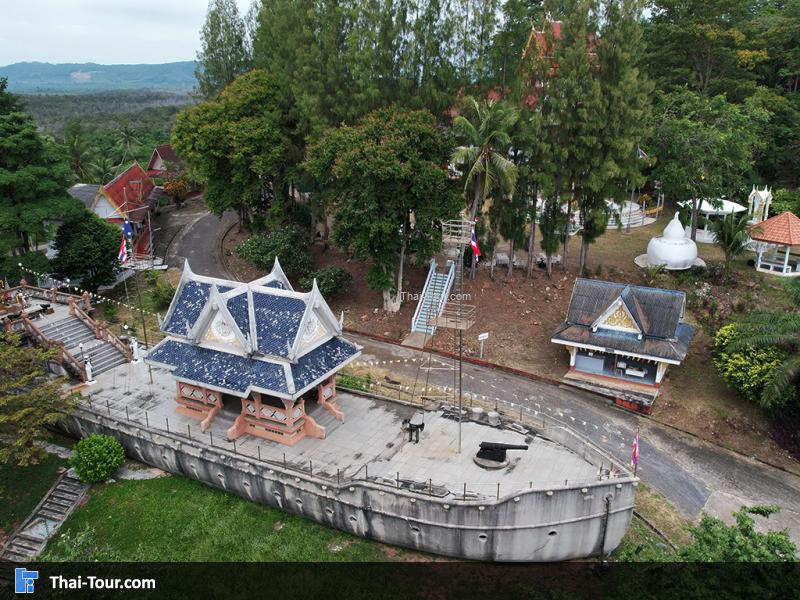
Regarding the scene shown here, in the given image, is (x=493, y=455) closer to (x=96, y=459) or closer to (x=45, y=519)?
(x=96, y=459)

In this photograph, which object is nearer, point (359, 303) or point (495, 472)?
point (495, 472)

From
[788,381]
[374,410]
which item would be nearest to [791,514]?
[788,381]

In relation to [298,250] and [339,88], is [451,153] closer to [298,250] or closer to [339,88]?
[339,88]

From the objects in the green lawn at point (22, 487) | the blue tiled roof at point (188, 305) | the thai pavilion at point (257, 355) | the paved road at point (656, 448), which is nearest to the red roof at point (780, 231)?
the paved road at point (656, 448)

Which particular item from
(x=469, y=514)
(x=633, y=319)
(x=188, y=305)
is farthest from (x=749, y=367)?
(x=188, y=305)

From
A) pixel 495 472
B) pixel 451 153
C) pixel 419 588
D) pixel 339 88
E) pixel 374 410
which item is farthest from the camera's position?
pixel 339 88

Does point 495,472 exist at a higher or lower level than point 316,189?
lower

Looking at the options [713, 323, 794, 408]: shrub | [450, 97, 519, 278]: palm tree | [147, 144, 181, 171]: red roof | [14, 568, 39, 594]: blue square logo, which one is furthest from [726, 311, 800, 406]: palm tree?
[147, 144, 181, 171]: red roof
